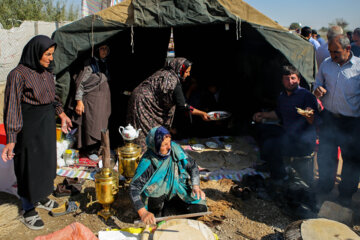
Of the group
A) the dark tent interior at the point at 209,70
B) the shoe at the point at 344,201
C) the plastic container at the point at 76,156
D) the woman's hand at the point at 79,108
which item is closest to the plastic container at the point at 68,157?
the plastic container at the point at 76,156

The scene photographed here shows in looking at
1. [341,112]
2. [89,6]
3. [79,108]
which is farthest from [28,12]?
[341,112]

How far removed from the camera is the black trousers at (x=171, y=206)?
10.1ft

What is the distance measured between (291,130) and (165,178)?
203 centimetres

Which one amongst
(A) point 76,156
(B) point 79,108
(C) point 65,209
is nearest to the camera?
(C) point 65,209

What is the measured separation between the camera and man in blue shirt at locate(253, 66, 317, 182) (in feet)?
13.0

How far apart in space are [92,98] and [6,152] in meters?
1.99

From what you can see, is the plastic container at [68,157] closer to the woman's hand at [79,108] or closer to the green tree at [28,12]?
the woman's hand at [79,108]

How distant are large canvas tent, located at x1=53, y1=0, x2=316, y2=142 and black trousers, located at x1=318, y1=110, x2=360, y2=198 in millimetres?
1104

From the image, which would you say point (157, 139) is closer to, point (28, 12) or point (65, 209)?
point (65, 209)

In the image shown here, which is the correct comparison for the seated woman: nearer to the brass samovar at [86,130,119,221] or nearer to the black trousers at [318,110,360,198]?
the brass samovar at [86,130,119,221]

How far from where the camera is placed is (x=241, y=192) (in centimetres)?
379

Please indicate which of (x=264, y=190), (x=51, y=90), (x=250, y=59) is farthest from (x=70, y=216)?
(x=250, y=59)

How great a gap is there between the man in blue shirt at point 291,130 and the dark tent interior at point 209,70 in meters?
1.48

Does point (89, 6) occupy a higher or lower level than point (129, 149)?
higher
